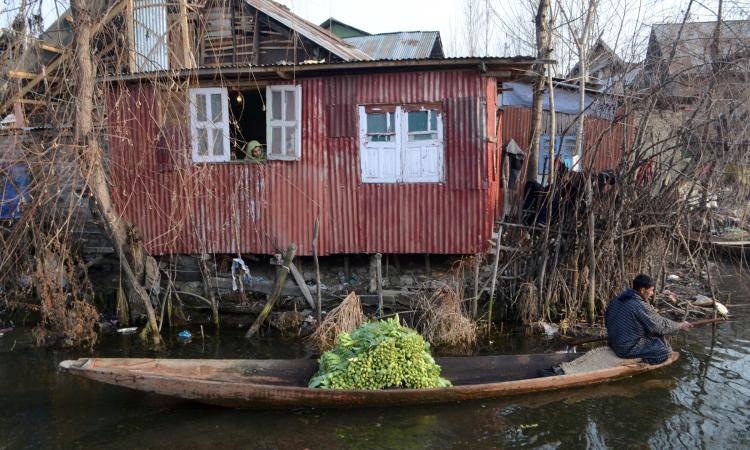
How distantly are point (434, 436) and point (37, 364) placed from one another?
678cm

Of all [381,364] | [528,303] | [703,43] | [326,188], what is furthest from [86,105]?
[703,43]

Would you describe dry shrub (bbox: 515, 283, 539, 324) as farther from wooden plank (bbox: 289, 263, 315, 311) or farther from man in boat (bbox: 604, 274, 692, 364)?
wooden plank (bbox: 289, 263, 315, 311)

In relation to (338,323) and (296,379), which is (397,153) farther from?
(296,379)

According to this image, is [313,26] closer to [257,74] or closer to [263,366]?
[257,74]

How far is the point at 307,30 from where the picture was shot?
15.4 m

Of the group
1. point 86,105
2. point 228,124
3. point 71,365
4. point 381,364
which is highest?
point 86,105

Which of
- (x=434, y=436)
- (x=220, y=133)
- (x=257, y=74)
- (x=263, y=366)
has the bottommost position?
(x=434, y=436)

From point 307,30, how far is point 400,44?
5.08m

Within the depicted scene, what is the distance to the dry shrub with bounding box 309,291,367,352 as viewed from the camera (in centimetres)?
972

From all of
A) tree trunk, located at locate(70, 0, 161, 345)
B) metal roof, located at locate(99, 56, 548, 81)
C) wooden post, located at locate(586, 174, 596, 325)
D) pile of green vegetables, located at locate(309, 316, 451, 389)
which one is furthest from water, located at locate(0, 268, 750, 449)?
metal roof, located at locate(99, 56, 548, 81)

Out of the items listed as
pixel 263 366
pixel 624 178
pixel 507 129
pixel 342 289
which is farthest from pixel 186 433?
pixel 507 129

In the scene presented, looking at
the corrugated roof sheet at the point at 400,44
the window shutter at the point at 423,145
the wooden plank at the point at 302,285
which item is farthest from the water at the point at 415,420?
the corrugated roof sheet at the point at 400,44

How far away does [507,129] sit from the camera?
1777 cm

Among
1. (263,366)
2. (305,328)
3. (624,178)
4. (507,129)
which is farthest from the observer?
(507,129)
